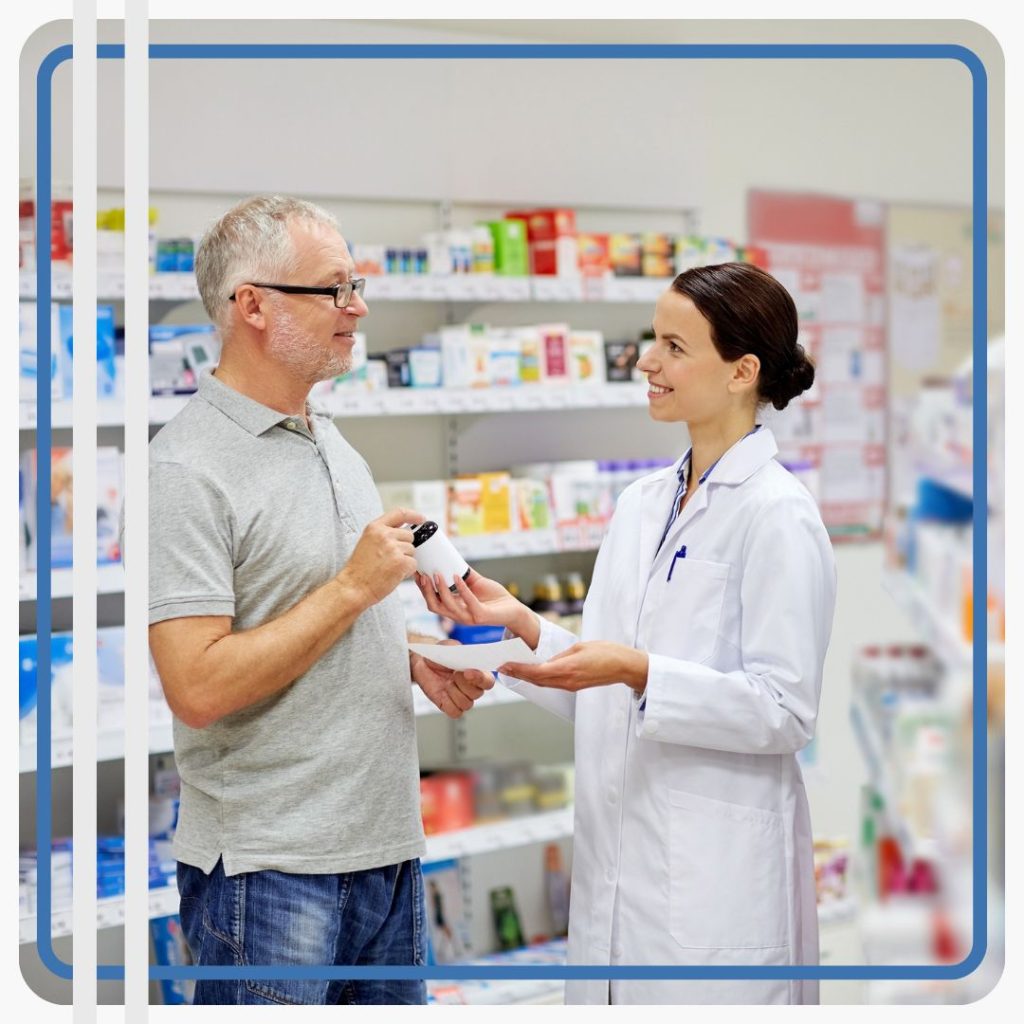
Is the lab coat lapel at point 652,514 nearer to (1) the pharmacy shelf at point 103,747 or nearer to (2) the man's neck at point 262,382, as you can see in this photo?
(2) the man's neck at point 262,382

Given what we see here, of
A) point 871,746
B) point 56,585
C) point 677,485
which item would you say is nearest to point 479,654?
point 677,485

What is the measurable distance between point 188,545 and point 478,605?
1.52 ft

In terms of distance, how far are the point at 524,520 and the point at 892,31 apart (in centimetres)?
195

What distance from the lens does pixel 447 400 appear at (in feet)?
12.3

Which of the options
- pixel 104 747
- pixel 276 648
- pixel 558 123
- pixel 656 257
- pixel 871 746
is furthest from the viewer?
pixel 871 746

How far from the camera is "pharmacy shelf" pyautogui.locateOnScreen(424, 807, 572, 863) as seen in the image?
12.0 ft

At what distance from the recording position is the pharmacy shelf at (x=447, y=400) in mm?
3270

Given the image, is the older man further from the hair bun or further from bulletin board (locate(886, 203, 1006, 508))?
bulletin board (locate(886, 203, 1006, 508))

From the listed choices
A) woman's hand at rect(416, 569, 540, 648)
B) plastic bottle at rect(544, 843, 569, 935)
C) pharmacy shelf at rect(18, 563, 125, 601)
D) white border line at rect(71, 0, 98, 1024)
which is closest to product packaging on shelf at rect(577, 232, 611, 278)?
pharmacy shelf at rect(18, 563, 125, 601)

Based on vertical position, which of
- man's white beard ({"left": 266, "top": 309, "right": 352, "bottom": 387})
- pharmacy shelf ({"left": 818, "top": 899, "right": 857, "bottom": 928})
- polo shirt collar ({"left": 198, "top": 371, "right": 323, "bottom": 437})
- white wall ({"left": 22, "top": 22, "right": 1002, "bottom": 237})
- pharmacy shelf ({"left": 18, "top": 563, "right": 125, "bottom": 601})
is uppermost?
white wall ({"left": 22, "top": 22, "right": 1002, "bottom": 237})

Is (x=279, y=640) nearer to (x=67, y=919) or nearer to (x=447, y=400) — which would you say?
(x=67, y=919)

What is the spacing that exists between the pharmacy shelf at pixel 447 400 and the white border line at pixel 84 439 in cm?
140

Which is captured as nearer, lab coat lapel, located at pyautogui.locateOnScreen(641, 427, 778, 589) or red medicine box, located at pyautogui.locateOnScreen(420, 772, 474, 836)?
lab coat lapel, located at pyautogui.locateOnScreen(641, 427, 778, 589)

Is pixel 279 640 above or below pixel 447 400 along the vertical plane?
below
